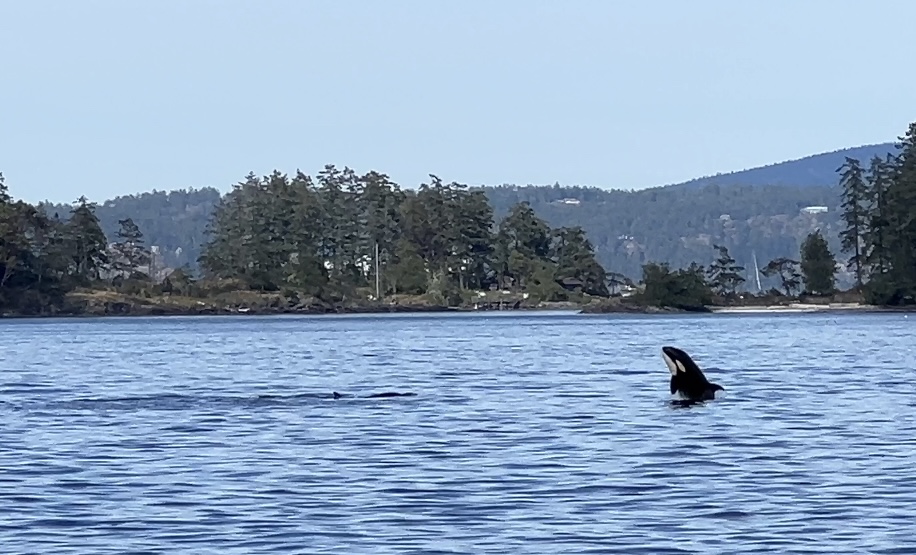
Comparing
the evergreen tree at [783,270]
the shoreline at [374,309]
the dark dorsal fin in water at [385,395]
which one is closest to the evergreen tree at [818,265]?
the shoreline at [374,309]

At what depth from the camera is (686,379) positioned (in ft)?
115

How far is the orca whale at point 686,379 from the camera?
3434cm

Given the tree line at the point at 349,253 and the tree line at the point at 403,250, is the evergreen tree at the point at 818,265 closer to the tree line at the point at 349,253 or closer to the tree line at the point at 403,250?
the tree line at the point at 349,253

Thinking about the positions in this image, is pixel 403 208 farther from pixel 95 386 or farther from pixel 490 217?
pixel 95 386

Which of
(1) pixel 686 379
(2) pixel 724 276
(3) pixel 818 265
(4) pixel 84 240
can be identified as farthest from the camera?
(4) pixel 84 240

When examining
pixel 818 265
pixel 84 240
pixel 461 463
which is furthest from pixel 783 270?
pixel 461 463

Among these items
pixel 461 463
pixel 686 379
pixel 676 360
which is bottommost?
pixel 461 463

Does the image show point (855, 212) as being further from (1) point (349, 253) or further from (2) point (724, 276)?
(1) point (349, 253)

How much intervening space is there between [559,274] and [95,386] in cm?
14266

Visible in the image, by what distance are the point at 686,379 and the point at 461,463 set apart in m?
11.3

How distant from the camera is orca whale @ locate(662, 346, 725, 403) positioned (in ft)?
113

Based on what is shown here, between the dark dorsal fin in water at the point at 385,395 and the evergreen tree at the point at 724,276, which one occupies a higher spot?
the evergreen tree at the point at 724,276

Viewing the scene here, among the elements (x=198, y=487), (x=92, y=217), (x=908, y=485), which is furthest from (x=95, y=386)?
(x=92, y=217)

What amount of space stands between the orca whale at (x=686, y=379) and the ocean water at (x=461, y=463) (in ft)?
1.71
